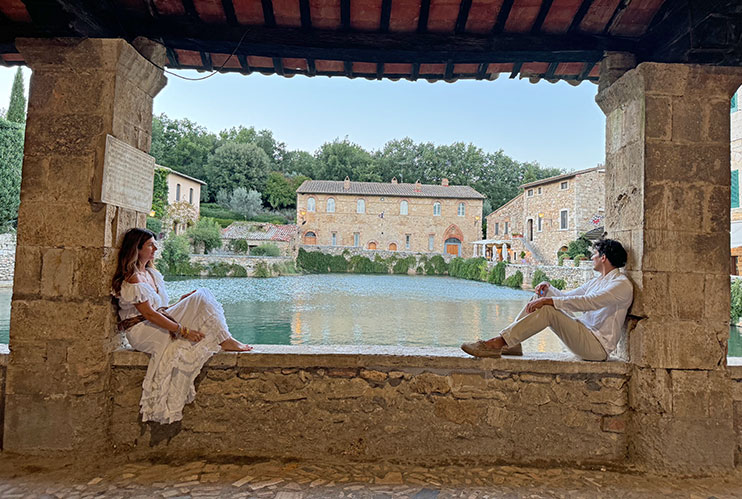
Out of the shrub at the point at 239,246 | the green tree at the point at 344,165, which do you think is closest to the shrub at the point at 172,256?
the shrub at the point at 239,246

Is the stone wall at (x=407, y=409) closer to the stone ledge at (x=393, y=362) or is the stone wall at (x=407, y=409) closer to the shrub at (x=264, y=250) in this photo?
the stone ledge at (x=393, y=362)

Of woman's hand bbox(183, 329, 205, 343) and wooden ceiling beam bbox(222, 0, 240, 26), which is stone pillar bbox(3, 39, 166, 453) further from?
wooden ceiling beam bbox(222, 0, 240, 26)

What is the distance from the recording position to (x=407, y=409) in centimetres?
244

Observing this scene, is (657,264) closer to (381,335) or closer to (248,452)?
(248,452)

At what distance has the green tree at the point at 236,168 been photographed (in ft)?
109

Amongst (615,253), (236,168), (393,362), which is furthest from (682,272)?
(236,168)

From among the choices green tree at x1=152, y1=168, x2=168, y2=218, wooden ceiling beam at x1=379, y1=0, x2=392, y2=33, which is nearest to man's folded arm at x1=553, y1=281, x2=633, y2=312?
wooden ceiling beam at x1=379, y1=0, x2=392, y2=33

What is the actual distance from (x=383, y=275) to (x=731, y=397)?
80.7 feet

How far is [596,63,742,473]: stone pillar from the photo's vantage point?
2311 millimetres

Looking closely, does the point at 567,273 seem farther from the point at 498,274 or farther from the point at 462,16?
the point at 462,16

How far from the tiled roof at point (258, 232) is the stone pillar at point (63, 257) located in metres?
22.2

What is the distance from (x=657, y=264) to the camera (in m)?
2.33

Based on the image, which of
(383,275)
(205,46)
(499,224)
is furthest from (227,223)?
(205,46)

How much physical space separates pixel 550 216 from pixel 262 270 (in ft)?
53.6
